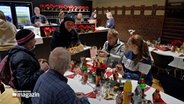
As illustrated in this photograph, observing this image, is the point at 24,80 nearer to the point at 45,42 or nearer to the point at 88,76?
the point at 88,76

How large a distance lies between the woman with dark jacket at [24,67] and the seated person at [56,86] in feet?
1.21

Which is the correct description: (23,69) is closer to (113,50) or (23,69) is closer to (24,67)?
(24,67)

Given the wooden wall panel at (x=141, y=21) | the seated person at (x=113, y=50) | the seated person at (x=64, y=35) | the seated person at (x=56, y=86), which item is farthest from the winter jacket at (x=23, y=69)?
the wooden wall panel at (x=141, y=21)

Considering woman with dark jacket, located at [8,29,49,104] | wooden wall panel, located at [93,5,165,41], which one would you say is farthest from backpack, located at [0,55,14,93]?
wooden wall panel, located at [93,5,165,41]

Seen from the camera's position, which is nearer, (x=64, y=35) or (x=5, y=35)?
(x=64, y=35)

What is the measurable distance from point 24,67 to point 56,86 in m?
0.61

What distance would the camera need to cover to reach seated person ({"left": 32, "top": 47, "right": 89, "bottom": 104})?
115 centimetres

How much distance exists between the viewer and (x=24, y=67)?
1574 mm

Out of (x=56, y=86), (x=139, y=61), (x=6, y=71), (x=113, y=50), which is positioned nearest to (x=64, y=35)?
(x=113, y=50)

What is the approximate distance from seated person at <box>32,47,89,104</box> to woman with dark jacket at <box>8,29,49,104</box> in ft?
1.21

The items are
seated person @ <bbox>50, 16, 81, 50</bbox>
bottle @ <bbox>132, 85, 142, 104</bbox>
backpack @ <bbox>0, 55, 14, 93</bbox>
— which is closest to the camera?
bottle @ <bbox>132, 85, 142, 104</bbox>

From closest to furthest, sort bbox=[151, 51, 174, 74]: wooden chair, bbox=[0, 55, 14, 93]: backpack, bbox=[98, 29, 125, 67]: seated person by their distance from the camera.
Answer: bbox=[0, 55, 14, 93]: backpack < bbox=[98, 29, 125, 67]: seated person < bbox=[151, 51, 174, 74]: wooden chair

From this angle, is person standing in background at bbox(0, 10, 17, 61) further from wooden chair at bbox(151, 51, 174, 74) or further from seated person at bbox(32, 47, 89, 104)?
wooden chair at bbox(151, 51, 174, 74)

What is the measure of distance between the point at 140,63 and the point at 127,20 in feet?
21.2
